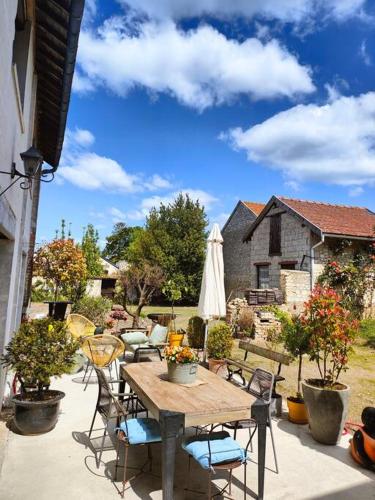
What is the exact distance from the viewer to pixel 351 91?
38.7 feet

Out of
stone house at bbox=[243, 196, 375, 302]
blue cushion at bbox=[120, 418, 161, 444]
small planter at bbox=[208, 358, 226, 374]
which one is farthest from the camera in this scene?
stone house at bbox=[243, 196, 375, 302]

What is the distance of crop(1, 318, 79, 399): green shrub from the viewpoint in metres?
4.05

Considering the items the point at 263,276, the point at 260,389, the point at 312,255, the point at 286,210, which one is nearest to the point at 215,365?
the point at 260,389

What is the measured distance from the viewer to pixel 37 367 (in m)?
4.04

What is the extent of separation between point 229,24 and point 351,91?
5893mm

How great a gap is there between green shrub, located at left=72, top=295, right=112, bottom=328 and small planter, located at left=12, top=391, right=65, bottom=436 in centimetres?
737

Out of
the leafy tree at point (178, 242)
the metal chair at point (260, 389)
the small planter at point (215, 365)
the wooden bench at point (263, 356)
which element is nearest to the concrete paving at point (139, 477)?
the metal chair at point (260, 389)

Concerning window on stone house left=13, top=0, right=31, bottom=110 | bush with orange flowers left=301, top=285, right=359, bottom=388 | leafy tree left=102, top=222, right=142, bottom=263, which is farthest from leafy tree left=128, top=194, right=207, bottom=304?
leafy tree left=102, top=222, right=142, bottom=263

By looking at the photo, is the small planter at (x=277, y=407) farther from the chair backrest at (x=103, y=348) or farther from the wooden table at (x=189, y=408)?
the chair backrest at (x=103, y=348)

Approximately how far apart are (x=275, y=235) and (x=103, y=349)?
1218cm

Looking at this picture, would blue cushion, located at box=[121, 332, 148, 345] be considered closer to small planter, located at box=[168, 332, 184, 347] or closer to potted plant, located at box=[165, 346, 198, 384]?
small planter, located at box=[168, 332, 184, 347]

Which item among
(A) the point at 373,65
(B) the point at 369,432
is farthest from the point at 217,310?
(A) the point at 373,65

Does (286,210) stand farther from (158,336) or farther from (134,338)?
(134,338)

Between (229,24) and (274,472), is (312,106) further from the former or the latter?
(274,472)
